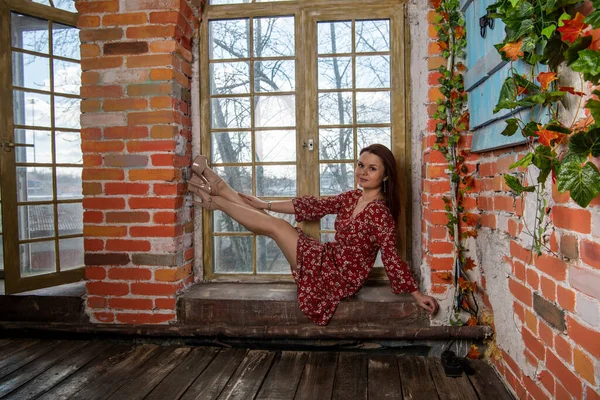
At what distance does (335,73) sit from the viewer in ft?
9.44

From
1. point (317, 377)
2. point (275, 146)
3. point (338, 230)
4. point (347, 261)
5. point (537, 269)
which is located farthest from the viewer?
point (275, 146)

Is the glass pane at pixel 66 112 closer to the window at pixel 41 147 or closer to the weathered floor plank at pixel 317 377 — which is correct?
the window at pixel 41 147

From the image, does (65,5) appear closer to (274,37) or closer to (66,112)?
(66,112)

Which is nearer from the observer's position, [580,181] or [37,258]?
[580,181]

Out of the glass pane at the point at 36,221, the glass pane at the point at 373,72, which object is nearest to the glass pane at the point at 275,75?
the glass pane at the point at 373,72

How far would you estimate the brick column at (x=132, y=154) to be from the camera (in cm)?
264

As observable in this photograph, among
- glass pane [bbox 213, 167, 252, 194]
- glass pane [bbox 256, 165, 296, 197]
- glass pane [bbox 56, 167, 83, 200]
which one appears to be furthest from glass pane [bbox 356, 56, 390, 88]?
glass pane [bbox 56, 167, 83, 200]

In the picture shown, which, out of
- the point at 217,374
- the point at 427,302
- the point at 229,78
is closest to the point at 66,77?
the point at 229,78

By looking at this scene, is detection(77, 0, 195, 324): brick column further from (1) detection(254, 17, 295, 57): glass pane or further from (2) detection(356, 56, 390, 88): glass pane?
(2) detection(356, 56, 390, 88): glass pane

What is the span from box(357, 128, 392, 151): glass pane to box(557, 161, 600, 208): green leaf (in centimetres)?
169

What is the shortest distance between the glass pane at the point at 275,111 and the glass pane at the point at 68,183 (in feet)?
4.38

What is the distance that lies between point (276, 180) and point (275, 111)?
18.4 inches

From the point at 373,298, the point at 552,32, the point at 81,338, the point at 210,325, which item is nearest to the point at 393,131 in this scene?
the point at 373,298

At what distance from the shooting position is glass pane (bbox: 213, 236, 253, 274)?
3014 millimetres
